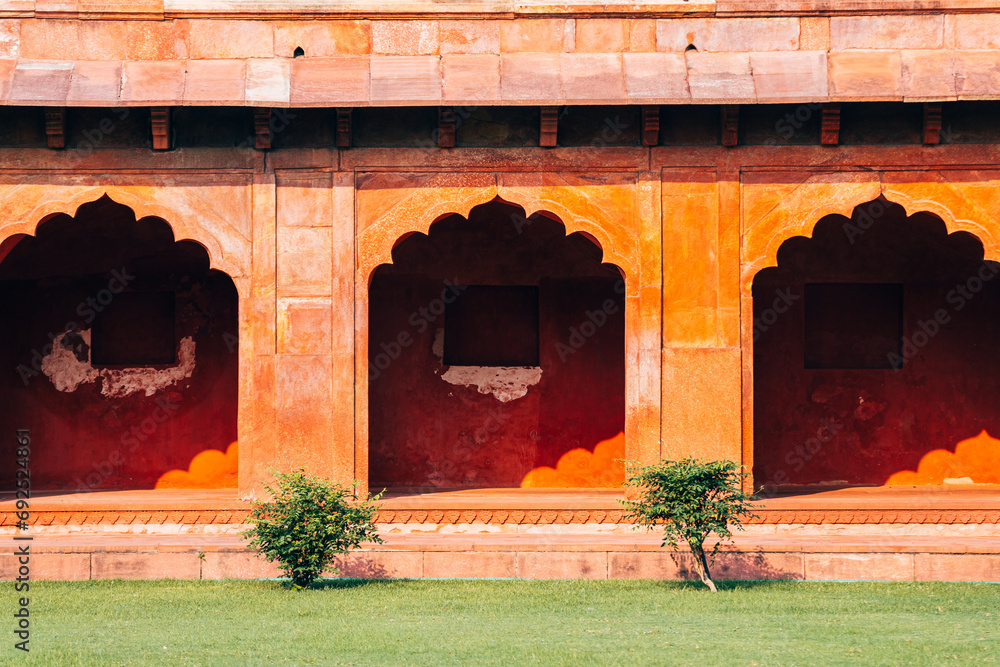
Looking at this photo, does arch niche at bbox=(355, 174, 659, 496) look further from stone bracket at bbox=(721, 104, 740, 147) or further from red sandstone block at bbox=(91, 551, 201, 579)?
red sandstone block at bbox=(91, 551, 201, 579)

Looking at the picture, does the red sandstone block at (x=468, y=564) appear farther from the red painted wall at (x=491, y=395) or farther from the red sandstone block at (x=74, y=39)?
the red sandstone block at (x=74, y=39)

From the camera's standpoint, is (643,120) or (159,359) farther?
(159,359)

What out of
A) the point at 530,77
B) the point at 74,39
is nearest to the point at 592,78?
the point at 530,77

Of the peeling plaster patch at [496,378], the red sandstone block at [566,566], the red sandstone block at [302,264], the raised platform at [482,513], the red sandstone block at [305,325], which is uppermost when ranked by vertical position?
the red sandstone block at [302,264]

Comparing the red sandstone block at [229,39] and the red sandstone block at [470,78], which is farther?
the red sandstone block at [229,39]

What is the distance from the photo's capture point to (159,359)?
1341 centimetres

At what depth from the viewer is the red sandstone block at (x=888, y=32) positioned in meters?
10.7

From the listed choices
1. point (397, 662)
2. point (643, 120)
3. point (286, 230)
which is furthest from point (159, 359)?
point (397, 662)

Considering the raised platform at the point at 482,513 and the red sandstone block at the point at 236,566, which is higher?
the raised platform at the point at 482,513

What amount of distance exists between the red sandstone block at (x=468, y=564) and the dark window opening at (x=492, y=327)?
3.99 meters

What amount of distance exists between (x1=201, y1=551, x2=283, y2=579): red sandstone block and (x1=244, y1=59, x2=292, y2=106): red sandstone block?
3696mm

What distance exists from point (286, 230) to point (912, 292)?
267 inches

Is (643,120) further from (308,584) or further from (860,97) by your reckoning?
(308,584)
